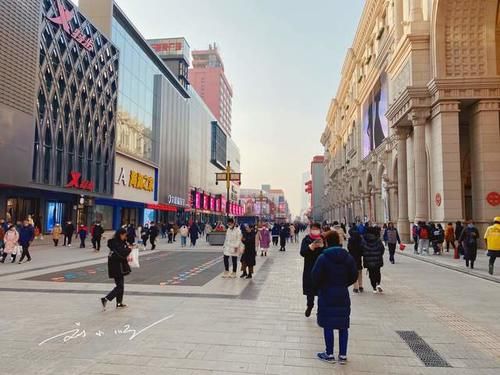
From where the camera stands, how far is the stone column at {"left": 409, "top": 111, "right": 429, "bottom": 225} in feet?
79.9

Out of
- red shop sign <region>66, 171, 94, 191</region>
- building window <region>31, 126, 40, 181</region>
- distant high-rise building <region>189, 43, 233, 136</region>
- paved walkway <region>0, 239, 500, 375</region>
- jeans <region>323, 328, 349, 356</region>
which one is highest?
distant high-rise building <region>189, 43, 233, 136</region>

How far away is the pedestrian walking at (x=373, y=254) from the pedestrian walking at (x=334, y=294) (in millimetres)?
5094

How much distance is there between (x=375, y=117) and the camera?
39.5m

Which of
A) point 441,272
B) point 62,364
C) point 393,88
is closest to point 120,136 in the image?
point 393,88

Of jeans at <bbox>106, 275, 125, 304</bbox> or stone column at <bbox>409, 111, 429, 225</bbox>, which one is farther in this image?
stone column at <bbox>409, 111, 429, 225</bbox>

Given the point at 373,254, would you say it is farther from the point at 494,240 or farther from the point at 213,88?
the point at 213,88

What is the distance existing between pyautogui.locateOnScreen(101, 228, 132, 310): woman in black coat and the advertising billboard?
30902 mm

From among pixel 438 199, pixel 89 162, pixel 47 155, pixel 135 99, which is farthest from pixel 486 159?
pixel 135 99

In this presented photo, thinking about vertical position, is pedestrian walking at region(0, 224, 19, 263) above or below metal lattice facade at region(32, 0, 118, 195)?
below

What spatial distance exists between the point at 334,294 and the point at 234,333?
2094 millimetres

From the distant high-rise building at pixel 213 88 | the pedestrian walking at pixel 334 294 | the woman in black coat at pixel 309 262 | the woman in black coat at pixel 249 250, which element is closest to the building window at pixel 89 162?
the woman in black coat at pixel 249 250

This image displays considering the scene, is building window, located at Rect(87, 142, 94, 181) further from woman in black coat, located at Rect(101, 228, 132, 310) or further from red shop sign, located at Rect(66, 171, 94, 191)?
woman in black coat, located at Rect(101, 228, 132, 310)

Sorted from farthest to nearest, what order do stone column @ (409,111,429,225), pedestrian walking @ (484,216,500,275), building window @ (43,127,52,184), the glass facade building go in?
the glass facade building, building window @ (43,127,52,184), stone column @ (409,111,429,225), pedestrian walking @ (484,216,500,275)

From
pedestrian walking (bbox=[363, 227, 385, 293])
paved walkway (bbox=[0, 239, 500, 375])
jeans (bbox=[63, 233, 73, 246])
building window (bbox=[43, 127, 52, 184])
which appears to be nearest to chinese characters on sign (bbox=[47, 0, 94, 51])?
building window (bbox=[43, 127, 52, 184])
